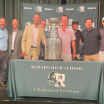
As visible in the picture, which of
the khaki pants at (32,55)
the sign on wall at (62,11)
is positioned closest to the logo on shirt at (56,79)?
the khaki pants at (32,55)

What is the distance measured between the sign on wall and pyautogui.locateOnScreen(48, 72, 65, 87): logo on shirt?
213 cm

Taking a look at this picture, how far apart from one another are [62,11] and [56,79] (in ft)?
7.88

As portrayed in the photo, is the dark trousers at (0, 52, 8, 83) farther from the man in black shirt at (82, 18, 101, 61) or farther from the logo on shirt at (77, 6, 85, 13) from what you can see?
the logo on shirt at (77, 6, 85, 13)

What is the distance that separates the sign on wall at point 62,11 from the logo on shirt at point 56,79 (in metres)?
2.13

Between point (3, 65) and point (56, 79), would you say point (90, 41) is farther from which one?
point (3, 65)

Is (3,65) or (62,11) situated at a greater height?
(62,11)

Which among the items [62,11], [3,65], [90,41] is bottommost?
[3,65]

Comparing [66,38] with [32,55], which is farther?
[32,55]

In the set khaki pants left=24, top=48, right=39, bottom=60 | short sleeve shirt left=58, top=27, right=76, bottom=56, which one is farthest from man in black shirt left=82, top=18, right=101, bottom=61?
khaki pants left=24, top=48, right=39, bottom=60

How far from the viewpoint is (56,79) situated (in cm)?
304

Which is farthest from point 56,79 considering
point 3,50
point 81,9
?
point 81,9

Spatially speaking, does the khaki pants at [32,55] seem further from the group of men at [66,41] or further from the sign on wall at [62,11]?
the sign on wall at [62,11]

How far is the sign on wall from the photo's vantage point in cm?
502

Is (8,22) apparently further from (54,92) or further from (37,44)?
(54,92)
